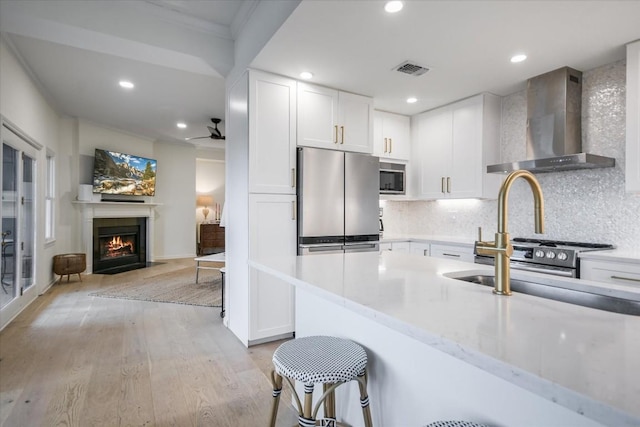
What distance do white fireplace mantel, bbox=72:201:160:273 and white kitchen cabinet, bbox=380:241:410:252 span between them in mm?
5103

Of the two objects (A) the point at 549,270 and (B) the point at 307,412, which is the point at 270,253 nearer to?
(B) the point at 307,412

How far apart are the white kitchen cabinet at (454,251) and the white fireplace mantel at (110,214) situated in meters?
5.61

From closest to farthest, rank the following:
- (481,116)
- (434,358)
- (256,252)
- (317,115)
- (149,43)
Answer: (434,358)
(149,43)
(256,252)
(317,115)
(481,116)

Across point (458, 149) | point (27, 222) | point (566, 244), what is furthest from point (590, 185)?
point (27, 222)

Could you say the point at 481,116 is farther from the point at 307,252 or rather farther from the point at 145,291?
the point at 145,291

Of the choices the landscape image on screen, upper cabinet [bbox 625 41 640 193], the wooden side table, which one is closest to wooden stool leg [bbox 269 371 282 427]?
upper cabinet [bbox 625 41 640 193]

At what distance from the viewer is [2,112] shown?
10.1 ft

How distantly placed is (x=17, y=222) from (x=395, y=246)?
4.01m

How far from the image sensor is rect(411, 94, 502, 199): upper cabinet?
3447 mm

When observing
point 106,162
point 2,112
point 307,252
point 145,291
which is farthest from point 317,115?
point 106,162

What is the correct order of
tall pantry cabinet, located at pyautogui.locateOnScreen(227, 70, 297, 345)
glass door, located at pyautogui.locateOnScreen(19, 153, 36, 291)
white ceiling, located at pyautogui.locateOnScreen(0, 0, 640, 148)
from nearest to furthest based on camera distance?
white ceiling, located at pyautogui.locateOnScreen(0, 0, 640, 148) → tall pantry cabinet, located at pyautogui.locateOnScreen(227, 70, 297, 345) → glass door, located at pyautogui.locateOnScreen(19, 153, 36, 291)

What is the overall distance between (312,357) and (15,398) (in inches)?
81.7

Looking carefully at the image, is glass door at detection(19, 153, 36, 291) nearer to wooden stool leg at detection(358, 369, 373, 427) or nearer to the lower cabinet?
the lower cabinet

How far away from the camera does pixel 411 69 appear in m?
2.86
